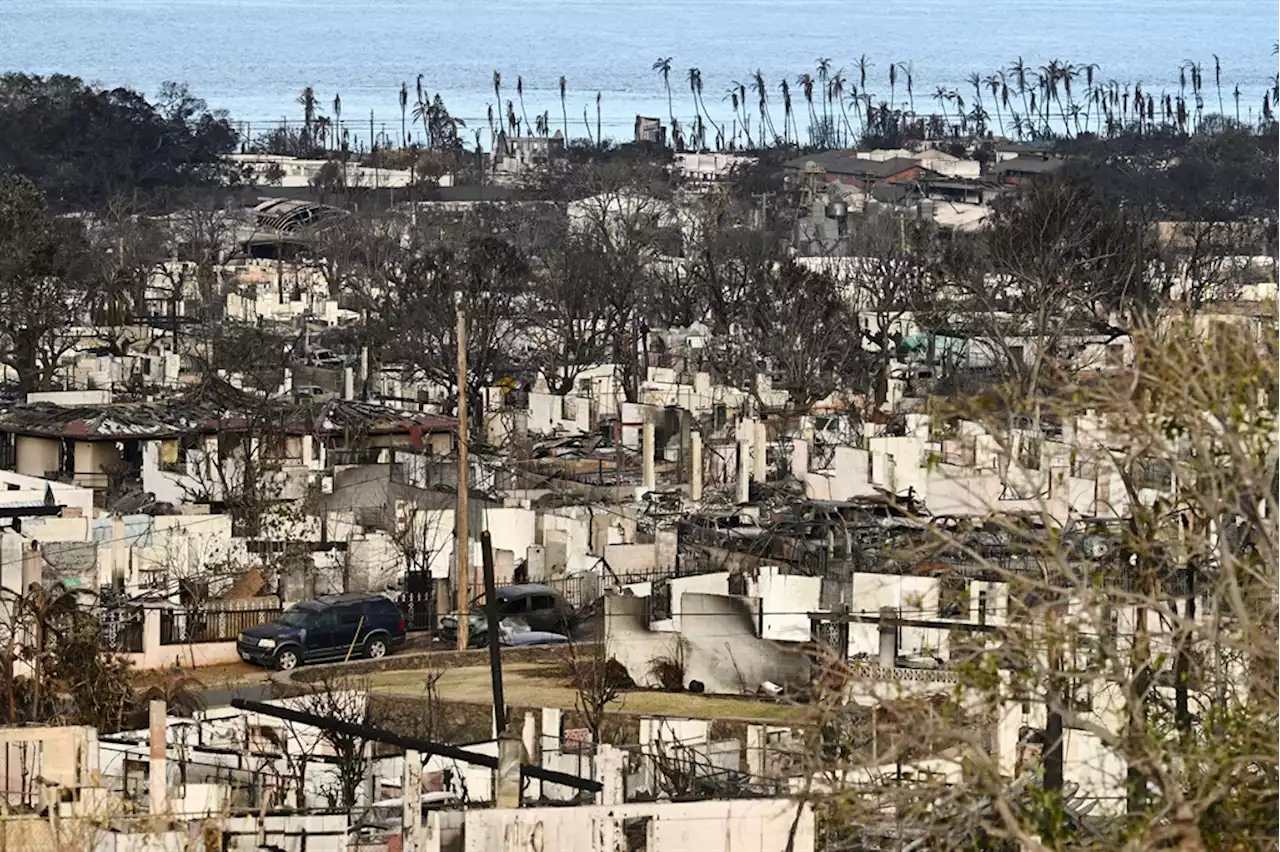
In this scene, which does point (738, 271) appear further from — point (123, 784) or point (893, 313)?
point (123, 784)

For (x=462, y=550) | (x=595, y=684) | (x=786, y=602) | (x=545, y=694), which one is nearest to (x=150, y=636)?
(x=462, y=550)

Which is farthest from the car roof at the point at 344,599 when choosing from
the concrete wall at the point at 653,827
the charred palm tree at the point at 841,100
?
the charred palm tree at the point at 841,100

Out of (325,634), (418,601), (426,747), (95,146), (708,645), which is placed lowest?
(418,601)

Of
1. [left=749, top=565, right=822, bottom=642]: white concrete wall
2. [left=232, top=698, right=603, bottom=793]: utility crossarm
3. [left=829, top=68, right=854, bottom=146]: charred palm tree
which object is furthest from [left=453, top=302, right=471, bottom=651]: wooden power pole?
[left=829, top=68, right=854, bottom=146]: charred palm tree

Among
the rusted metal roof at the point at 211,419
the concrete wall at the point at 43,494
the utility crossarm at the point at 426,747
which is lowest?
the rusted metal roof at the point at 211,419

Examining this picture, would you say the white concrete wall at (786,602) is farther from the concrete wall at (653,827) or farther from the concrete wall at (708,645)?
the concrete wall at (653,827)

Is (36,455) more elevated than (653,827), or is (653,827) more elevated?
(653,827)

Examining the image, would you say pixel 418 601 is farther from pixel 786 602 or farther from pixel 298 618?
pixel 786 602

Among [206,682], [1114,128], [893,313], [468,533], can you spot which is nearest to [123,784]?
[206,682]
